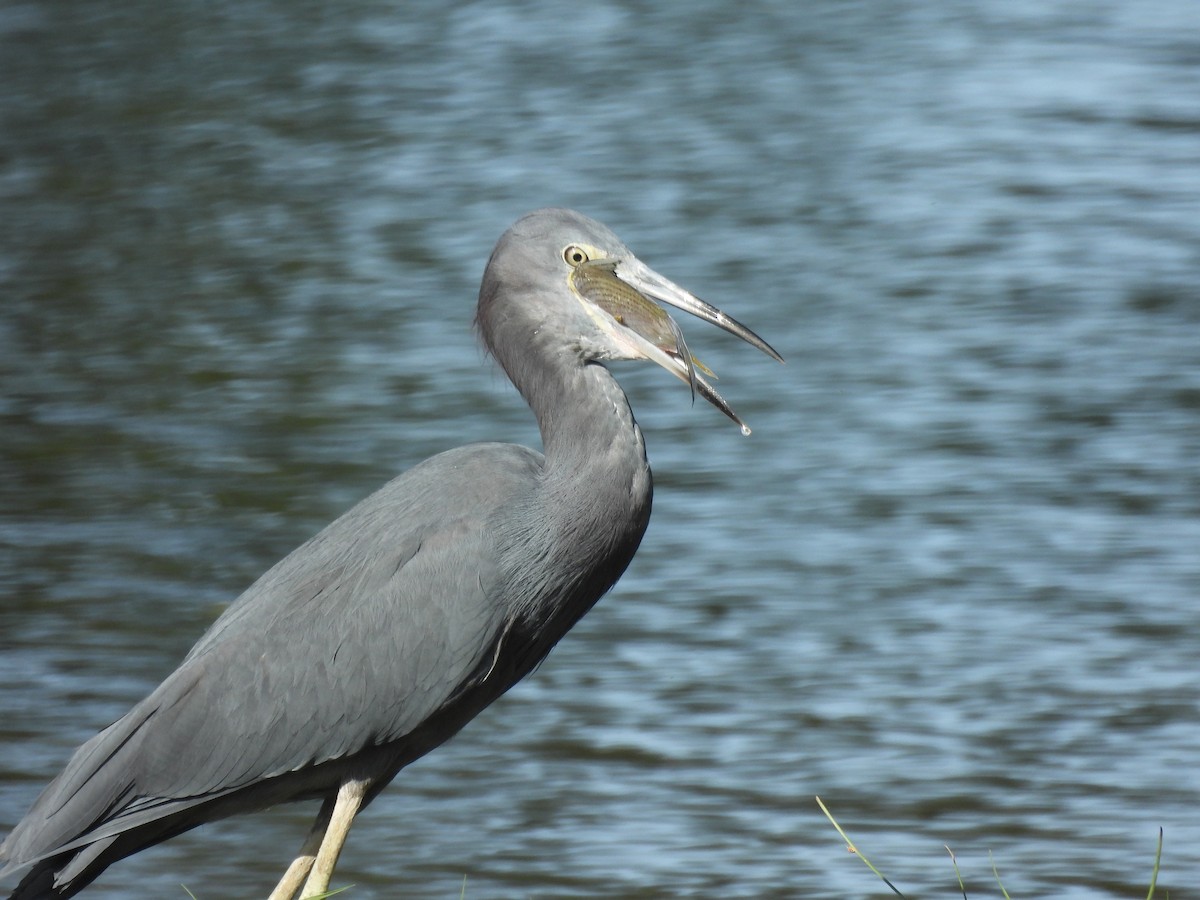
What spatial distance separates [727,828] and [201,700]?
197 cm

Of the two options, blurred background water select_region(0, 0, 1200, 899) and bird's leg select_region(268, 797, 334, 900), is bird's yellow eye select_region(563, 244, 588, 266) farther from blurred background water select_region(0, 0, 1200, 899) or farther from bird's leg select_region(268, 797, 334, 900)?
blurred background water select_region(0, 0, 1200, 899)

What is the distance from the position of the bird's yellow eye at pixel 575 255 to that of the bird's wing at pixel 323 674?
46cm

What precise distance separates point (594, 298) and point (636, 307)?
3.5 inches

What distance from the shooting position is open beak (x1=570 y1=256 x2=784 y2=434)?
410cm

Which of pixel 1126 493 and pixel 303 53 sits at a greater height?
pixel 303 53

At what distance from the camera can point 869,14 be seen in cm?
1243

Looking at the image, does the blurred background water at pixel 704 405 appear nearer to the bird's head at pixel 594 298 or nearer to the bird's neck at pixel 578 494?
the bird's neck at pixel 578 494

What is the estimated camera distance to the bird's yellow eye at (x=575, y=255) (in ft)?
13.5

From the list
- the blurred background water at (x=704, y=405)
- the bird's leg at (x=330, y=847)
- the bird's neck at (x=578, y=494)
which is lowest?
the blurred background water at (x=704, y=405)

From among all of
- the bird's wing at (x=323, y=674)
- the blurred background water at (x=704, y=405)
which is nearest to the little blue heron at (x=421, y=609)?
the bird's wing at (x=323, y=674)

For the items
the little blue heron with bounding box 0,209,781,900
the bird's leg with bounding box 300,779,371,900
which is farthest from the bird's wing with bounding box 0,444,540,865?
the bird's leg with bounding box 300,779,371,900

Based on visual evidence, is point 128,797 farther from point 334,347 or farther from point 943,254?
point 943,254

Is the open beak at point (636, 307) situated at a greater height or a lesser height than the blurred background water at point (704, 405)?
greater

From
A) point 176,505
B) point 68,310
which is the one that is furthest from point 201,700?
point 68,310
